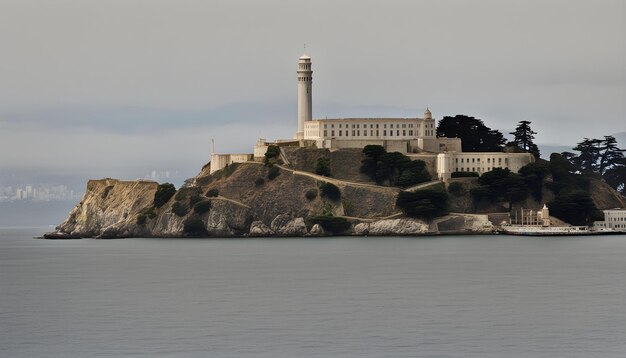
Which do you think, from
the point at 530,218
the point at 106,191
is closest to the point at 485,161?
Result: the point at 530,218

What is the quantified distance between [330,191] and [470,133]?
28493 millimetres

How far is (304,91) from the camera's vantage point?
183 metres

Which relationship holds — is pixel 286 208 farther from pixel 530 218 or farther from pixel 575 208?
pixel 575 208

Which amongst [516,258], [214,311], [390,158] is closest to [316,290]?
[214,311]

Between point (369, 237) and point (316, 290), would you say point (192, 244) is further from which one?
point (316, 290)

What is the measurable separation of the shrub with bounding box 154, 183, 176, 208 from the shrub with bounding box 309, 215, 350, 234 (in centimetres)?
2139

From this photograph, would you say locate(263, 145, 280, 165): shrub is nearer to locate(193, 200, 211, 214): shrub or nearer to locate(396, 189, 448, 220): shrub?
locate(193, 200, 211, 214): shrub

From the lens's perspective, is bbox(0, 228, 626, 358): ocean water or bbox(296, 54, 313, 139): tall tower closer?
bbox(0, 228, 626, 358): ocean water

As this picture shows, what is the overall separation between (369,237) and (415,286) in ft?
233

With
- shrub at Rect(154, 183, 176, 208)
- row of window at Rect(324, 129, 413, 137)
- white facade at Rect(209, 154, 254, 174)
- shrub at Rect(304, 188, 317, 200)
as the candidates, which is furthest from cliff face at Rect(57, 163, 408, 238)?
row of window at Rect(324, 129, 413, 137)

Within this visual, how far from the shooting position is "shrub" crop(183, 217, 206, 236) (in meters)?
170

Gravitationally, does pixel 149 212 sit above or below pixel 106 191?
below

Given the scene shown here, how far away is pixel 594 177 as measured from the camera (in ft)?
602

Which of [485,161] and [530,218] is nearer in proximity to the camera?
[530,218]
